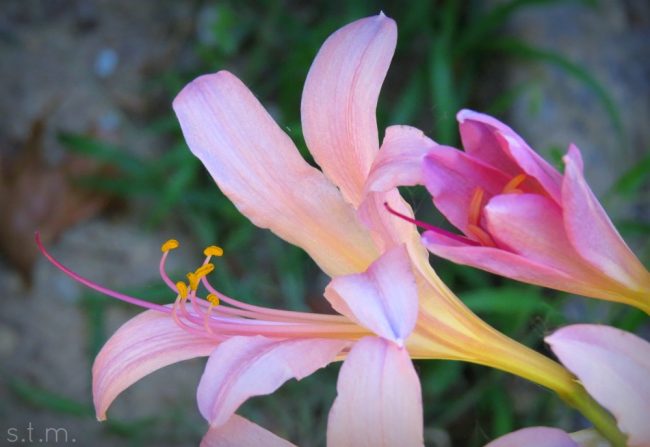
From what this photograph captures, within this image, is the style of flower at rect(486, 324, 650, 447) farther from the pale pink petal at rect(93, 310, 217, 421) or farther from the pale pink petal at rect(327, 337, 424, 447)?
the pale pink petal at rect(93, 310, 217, 421)

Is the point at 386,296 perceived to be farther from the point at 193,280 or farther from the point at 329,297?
the point at 193,280

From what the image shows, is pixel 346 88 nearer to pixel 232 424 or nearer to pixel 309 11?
pixel 232 424

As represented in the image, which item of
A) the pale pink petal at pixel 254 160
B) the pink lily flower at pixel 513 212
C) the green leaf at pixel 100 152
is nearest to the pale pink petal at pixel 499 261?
the pink lily flower at pixel 513 212

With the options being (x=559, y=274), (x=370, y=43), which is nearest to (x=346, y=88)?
(x=370, y=43)

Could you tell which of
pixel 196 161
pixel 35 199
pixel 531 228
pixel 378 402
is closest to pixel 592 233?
pixel 531 228

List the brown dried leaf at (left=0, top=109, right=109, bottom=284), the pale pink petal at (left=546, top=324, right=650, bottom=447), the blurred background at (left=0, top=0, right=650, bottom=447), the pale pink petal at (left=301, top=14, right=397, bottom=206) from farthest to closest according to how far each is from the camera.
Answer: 1. the brown dried leaf at (left=0, top=109, right=109, bottom=284)
2. the blurred background at (left=0, top=0, right=650, bottom=447)
3. the pale pink petal at (left=301, top=14, right=397, bottom=206)
4. the pale pink petal at (left=546, top=324, right=650, bottom=447)

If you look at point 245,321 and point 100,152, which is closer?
point 245,321

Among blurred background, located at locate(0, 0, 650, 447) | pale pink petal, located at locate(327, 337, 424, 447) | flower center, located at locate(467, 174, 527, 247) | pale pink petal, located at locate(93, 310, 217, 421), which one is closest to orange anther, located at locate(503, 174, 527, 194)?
flower center, located at locate(467, 174, 527, 247)
